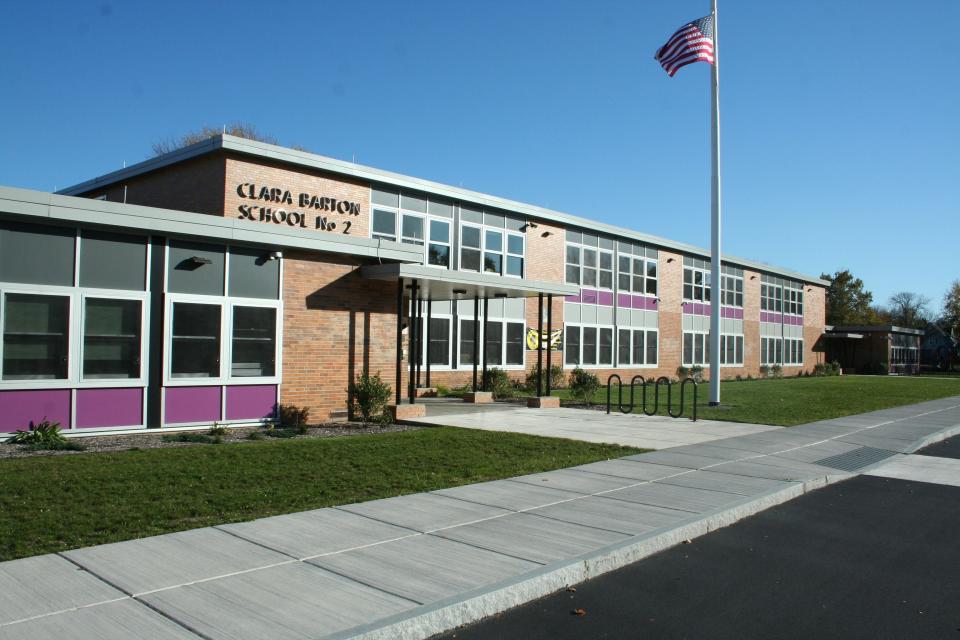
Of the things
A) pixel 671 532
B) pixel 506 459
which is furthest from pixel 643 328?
pixel 671 532

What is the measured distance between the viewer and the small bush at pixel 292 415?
14672mm

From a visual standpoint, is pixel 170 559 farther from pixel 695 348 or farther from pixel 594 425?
pixel 695 348

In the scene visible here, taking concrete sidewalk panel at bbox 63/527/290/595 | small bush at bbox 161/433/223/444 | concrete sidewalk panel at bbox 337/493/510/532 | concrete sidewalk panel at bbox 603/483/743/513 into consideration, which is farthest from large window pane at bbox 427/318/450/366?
concrete sidewalk panel at bbox 63/527/290/595

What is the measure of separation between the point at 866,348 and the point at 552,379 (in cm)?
4672

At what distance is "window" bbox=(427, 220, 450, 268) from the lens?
83.5 ft

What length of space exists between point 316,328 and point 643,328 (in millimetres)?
25107

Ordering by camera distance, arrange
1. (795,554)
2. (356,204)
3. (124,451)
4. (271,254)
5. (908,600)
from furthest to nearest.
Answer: (356,204) < (271,254) < (124,451) < (795,554) < (908,600)

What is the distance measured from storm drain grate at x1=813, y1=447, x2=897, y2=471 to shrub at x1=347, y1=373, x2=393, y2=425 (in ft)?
27.2

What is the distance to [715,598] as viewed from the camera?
5.59 metres

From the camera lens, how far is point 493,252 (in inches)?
1100

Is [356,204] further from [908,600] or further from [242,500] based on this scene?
[908,600]

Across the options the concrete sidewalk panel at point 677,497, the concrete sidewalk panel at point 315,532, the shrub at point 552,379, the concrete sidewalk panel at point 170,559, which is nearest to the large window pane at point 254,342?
the concrete sidewalk panel at point 315,532

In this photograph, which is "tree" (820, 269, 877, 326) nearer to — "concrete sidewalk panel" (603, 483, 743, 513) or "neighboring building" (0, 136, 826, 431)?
"neighboring building" (0, 136, 826, 431)

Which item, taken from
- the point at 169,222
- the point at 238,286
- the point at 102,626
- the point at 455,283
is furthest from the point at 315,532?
the point at 455,283
